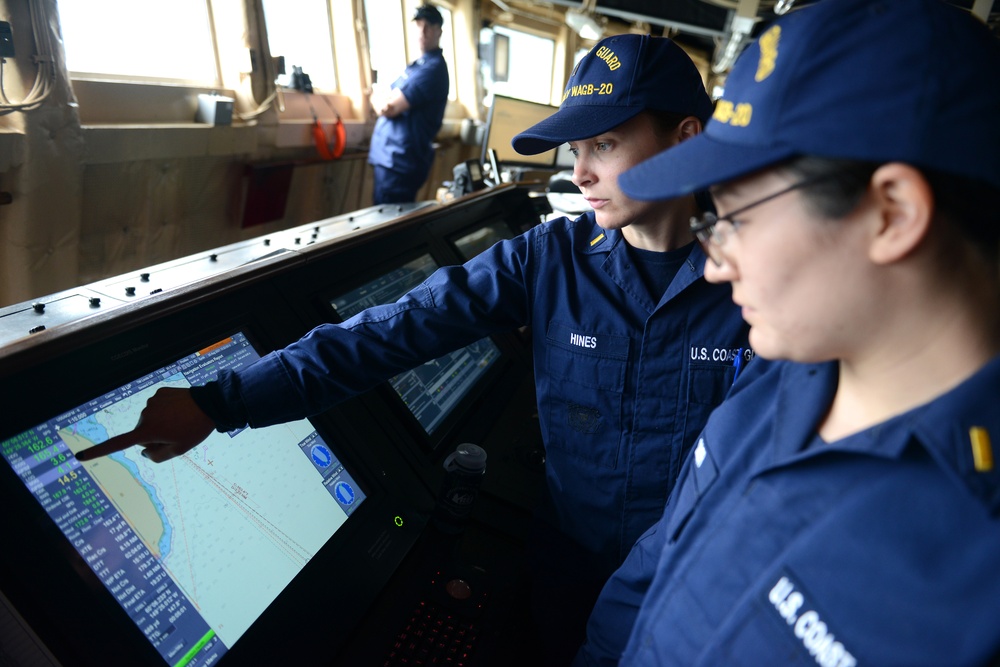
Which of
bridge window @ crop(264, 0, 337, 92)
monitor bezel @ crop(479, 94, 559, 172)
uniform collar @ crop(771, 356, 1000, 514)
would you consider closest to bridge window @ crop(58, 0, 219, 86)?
bridge window @ crop(264, 0, 337, 92)

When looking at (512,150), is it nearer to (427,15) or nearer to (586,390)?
(427,15)

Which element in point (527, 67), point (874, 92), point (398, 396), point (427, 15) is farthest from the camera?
point (527, 67)

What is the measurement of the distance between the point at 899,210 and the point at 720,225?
17cm

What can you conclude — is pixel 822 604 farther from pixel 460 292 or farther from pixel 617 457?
pixel 460 292

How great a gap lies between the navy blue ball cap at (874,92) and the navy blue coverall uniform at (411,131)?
15.2 feet

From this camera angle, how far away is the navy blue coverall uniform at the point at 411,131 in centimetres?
493

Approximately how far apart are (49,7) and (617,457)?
3.32 m

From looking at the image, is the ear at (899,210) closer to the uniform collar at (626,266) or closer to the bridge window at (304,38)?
the uniform collar at (626,266)

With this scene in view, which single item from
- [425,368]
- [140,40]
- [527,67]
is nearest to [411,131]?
[140,40]

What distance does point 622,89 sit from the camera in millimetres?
1184

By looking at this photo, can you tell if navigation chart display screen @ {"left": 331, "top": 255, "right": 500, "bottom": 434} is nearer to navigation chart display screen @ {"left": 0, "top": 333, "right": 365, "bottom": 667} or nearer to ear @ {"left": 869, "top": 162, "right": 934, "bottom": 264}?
navigation chart display screen @ {"left": 0, "top": 333, "right": 365, "bottom": 667}

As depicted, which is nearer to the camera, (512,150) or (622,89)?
(622,89)

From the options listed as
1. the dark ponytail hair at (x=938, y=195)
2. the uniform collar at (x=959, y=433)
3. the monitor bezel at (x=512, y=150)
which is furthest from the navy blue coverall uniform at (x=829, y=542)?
the monitor bezel at (x=512, y=150)

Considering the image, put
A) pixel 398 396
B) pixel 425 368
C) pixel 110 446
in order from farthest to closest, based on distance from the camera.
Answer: pixel 425 368 → pixel 398 396 → pixel 110 446
